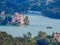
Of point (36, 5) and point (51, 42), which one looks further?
point (36, 5)

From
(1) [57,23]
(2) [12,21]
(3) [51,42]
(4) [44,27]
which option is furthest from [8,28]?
(3) [51,42]

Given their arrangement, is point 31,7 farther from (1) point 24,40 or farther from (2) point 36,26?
(1) point 24,40

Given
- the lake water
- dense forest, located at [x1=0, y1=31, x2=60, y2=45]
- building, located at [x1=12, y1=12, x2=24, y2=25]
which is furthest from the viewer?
building, located at [x1=12, y1=12, x2=24, y2=25]

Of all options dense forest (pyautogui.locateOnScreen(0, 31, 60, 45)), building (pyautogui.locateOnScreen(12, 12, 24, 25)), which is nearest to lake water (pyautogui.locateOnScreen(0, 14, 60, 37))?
building (pyautogui.locateOnScreen(12, 12, 24, 25))

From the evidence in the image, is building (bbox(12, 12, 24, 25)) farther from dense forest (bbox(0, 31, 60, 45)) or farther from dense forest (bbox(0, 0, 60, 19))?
dense forest (bbox(0, 31, 60, 45))

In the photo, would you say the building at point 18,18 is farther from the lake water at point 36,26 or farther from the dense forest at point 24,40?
the dense forest at point 24,40

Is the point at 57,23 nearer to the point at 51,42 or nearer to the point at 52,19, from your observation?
the point at 52,19

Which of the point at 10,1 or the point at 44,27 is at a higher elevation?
the point at 10,1

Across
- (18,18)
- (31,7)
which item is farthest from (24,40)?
(31,7)
